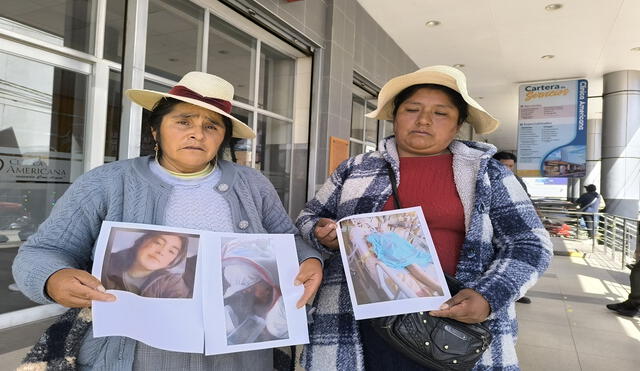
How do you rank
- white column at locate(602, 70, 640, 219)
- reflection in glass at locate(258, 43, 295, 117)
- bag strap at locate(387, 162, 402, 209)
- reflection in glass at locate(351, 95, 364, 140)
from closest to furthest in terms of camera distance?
1. bag strap at locate(387, 162, 402, 209)
2. reflection in glass at locate(258, 43, 295, 117)
3. reflection in glass at locate(351, 95, 364, 140)
4. white column at locate(602, 70, 640, 219)

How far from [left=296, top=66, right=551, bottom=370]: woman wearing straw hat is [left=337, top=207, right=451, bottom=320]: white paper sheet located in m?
0.07

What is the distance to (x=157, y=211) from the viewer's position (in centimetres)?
108

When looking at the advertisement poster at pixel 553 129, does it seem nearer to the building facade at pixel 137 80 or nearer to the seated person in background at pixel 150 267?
the building facade at pixel 137 80

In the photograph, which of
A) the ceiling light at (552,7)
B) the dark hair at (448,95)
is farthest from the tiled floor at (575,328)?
the ceiling light at (552,7)

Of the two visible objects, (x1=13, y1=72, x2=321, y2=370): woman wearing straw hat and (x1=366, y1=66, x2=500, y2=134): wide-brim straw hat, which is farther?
(x1=366, y1=66, x2=500, y2=134): wide-brim straw hat

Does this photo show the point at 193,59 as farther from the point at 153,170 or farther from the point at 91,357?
the point at 91,357

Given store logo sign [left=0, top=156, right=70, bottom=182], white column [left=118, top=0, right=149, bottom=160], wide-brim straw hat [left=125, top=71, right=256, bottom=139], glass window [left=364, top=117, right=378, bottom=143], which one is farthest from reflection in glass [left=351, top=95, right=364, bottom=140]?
wide-brim straw hat [left=125, top=71, right=256, bottom=139]

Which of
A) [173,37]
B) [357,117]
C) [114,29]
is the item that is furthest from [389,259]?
[357,117]

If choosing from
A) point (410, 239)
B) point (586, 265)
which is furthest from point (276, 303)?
point (586, 265)

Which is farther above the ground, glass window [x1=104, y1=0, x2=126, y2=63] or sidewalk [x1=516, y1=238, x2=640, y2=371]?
glass window [x1=104, y1=0, x2=126, y2=63]

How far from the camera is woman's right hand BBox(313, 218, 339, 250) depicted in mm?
1166

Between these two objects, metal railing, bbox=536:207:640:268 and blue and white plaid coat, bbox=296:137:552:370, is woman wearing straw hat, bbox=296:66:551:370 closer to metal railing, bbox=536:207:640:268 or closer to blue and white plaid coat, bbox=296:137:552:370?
blue and white plaid coat, bbox=296:137:552:370

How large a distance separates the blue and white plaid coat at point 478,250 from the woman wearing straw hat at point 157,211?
163 mm

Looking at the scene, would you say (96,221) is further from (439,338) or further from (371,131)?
(371,131)
